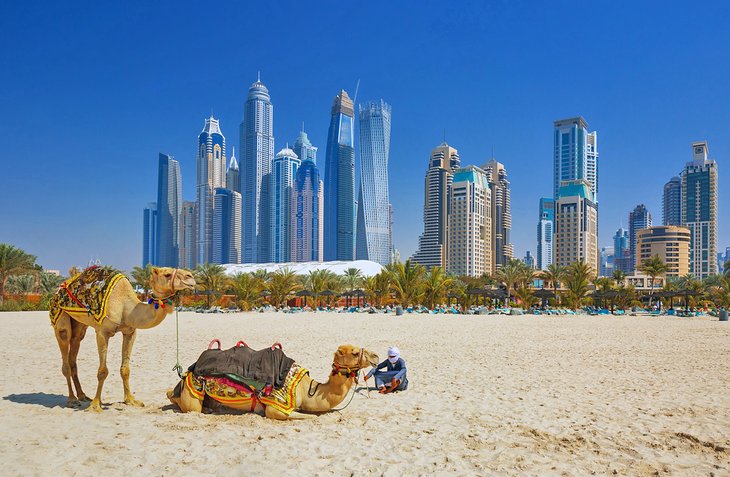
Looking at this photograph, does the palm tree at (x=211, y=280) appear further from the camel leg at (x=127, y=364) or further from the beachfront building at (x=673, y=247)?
the beachfront building at (x=673, y=247)

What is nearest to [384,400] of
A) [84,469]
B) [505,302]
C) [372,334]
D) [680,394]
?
[84,469]

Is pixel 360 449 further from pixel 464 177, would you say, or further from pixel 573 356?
pixel 464 177

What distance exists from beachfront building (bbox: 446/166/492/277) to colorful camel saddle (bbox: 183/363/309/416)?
156 m

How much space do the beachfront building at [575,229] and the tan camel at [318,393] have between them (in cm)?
16374

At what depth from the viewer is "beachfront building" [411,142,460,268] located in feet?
573

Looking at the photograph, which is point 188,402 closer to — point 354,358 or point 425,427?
point 354,358

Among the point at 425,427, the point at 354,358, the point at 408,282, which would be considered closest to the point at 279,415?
the point at 354,358

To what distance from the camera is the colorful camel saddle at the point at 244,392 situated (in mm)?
6742

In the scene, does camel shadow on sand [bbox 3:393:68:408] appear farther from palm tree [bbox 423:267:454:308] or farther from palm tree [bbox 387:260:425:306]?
palm tree [bbox 423:267:454:308]

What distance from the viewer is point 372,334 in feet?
65.4

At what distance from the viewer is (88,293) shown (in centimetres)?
712

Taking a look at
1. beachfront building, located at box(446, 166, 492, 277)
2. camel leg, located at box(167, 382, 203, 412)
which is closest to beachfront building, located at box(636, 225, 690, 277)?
beachfront building, located at box(446, 166, 492, 277)

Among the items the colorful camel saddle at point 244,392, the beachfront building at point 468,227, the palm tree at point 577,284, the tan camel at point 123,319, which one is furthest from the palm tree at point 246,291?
the beachfront building at point 468,227

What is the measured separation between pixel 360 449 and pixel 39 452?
3.37 m
